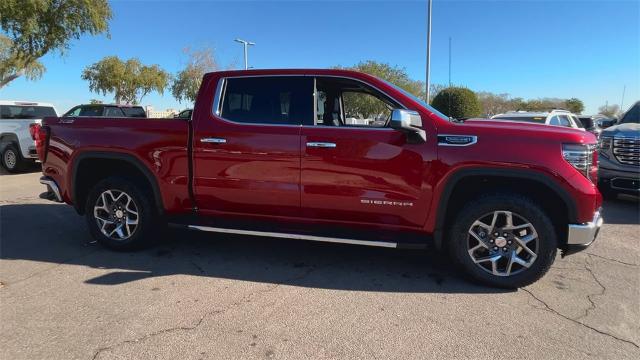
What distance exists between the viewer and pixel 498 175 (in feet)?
12.2

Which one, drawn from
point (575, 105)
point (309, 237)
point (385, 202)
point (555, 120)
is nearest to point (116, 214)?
point (309, 237)

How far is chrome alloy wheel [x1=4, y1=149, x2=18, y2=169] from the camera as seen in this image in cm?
1146

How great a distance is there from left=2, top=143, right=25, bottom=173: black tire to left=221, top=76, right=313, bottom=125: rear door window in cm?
972

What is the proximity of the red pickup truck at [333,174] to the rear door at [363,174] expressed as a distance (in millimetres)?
10

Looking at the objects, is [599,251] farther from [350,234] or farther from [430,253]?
[350,234]

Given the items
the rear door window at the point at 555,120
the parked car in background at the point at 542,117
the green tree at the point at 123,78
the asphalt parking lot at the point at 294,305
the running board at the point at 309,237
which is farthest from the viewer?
the green tree at the point at 123,78

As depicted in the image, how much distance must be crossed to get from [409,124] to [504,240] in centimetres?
133

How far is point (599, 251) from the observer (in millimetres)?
5078

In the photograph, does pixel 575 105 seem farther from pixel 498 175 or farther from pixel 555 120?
pixel 498 175

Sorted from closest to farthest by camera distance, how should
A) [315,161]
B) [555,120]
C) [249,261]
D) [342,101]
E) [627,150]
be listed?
[315,161], [249,261], [342,101], [627,150], [555,120]

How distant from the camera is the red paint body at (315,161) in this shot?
12.2ft

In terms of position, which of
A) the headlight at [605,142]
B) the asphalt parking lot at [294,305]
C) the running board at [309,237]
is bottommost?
the asphalt parking lot at [294,305]

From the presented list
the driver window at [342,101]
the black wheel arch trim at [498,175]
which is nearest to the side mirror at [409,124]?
the driver window at [342,101]

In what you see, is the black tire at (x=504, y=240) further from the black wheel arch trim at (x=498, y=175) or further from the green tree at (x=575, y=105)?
the green tree at (x=575, y=105)
